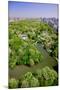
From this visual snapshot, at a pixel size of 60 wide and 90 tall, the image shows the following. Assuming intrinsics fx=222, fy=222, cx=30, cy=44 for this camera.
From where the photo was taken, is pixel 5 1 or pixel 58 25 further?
pixel 58 25

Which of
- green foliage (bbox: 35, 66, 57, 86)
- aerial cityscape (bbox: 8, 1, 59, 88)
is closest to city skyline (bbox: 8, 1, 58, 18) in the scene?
aerial cityscape (bbox: 8, 1, 59, 88)

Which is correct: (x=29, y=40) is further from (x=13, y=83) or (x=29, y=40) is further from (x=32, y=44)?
(x=13, y=83)

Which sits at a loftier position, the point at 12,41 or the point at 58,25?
the point at 58,25

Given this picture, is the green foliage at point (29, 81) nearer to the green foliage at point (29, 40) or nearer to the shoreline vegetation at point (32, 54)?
the shoreline vegetation at point (32, 54)

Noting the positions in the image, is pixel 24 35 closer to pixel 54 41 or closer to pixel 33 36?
pixel 33 36

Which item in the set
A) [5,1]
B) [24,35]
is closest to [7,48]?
[24,35]

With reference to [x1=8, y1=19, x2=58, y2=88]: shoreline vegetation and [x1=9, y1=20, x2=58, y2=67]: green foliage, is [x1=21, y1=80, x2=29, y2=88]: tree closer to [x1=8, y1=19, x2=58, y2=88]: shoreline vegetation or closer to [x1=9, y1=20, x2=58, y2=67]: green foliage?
[x1=8, y1=19, x2=58, y2=88]: shoreline vegetation

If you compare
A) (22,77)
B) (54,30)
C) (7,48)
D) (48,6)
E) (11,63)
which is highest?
(48,6)

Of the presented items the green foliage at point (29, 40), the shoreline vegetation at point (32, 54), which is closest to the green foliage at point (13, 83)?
the shoreline vegetation at point (32, 54)

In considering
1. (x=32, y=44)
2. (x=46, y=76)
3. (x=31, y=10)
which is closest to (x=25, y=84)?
(x=46, y=76)
